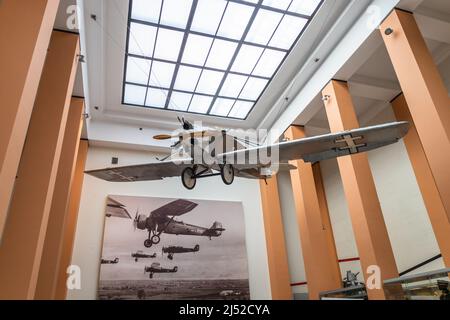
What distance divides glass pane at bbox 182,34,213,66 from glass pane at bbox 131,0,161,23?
1.07 m

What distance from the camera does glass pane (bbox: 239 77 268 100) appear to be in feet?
33.1

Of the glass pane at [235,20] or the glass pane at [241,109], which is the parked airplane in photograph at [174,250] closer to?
the glass pane at [241,109]

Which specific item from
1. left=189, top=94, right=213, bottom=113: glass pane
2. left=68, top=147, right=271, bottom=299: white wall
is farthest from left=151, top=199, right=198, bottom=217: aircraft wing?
left=189, top=94, right=213, bottom=113: glass pane

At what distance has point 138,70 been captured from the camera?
938 cm

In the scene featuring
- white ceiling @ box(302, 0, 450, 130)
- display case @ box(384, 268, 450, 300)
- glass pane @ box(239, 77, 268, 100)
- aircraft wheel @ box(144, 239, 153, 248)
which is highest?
glass pane @ box(239, 77, 268, 100)

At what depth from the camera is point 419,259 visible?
9.04 metres

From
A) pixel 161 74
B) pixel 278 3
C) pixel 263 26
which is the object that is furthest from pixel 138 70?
pixel 278 3

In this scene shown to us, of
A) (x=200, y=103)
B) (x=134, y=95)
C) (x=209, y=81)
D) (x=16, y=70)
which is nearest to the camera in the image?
(x=16, y=70)

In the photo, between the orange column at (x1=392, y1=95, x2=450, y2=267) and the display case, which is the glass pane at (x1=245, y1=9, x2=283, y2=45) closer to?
the orange column at (x1=392, y1=95, x2=450, y2=267)

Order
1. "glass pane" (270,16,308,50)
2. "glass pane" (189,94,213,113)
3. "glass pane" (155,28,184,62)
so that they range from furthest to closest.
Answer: "glass pane" (189,94,213,113) < "glass pane" (155,28,184,62) < "glass pane" (270,16,308,50)

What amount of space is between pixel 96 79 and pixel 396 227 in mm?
10236

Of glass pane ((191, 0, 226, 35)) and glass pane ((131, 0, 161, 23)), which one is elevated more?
glass pane ((191, 0, 226, 35))

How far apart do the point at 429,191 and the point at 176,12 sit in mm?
7781

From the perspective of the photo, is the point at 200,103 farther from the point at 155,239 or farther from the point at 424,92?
the point at 424,92
